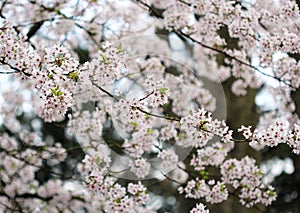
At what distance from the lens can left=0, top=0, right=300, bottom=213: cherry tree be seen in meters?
2.52

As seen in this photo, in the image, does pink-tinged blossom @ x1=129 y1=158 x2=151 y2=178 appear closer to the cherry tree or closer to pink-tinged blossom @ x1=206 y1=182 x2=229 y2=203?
the cherry tree

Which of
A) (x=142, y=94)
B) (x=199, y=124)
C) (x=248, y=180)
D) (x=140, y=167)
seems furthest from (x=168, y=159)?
(x=199, y=124)

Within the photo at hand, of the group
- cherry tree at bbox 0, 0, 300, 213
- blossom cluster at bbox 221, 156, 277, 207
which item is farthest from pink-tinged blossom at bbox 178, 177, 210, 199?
blossom cluster at bbox 221, 156, 277, 207

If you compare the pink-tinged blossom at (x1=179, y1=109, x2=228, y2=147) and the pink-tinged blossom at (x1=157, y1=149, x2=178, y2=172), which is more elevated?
the pink-tinged blossom at (x1=179, y1=109, x2=228, y2=147)

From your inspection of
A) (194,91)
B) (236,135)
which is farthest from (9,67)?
(236,135)

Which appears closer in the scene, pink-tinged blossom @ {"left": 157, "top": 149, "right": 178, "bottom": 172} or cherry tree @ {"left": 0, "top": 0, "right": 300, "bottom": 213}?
cherry tree @ {"left": 0, "top": 0, "right": 300, "bottom": 213}

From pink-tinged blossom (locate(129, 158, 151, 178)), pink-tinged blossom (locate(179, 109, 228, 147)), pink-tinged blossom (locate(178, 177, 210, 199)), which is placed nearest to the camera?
pink-tinged blossom (locate(179, 109, 228, 147))

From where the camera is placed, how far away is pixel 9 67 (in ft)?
8.14

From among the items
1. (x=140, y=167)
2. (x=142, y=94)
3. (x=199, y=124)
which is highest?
(x=199, y=124)

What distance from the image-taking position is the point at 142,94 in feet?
9.25

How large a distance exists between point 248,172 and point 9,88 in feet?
9.98

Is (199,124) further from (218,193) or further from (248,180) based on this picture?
(248,180)

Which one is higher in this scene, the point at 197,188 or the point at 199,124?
the point at 199,124

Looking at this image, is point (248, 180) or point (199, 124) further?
point (248, 180)
